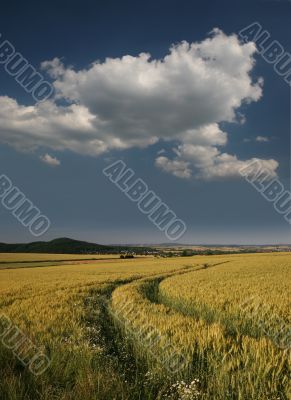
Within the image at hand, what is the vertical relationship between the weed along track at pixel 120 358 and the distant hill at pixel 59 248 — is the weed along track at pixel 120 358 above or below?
above

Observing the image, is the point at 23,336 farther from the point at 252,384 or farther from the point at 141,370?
the point at 252,384

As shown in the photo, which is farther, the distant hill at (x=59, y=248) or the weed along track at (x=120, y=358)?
the distant hill at (x=59, y=248)

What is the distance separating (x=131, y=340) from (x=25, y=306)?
543 centimetres

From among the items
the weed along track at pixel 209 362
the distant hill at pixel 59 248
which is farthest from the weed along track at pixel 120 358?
the distant hill at pixel 59 248

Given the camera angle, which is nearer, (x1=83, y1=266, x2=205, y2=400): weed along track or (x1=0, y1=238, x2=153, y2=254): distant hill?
(x1=83, y1=266, x2=205, y2=400): weed along track

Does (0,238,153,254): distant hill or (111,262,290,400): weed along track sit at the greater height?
(111,262,290,400): weed along track

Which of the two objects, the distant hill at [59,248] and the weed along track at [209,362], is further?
the distant hill at [59,248]

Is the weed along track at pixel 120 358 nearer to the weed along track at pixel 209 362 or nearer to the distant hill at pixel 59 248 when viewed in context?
the weed along track at pixel 209 362

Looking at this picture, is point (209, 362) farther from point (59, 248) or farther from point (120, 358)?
point (59, 248)

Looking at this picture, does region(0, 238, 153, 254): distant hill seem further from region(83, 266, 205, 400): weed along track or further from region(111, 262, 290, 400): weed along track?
region(111, 262, 290, 400): weed along track

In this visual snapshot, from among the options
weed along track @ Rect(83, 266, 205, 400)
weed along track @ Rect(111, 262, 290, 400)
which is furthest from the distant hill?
weed along track @ Rect(111, 262, 290, 400)

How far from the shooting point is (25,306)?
11.1m

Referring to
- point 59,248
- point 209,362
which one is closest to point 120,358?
point 209,362

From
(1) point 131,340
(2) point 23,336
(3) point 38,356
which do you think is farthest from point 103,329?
(3) point 38,356
